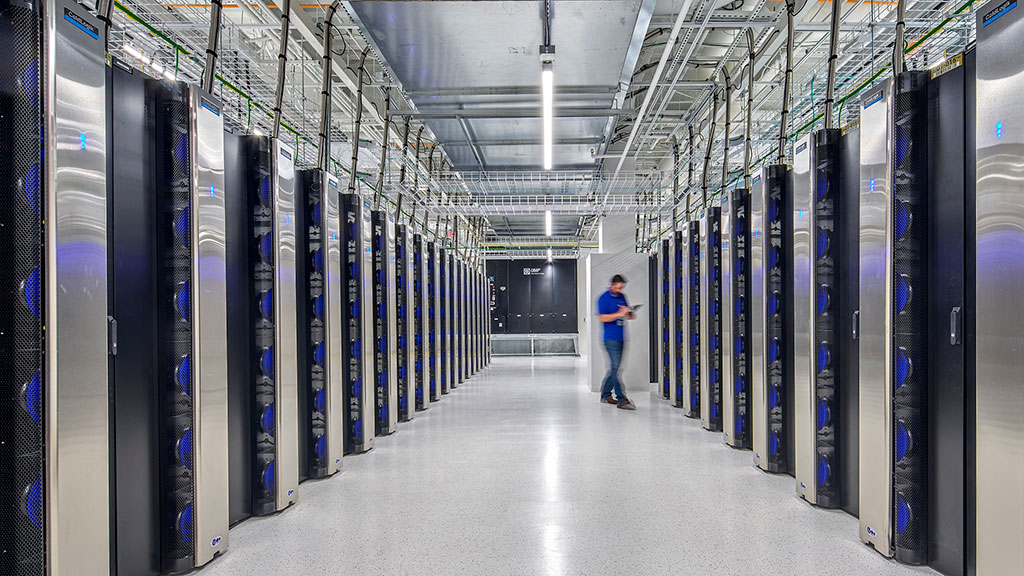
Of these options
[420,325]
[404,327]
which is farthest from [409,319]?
[420,325]

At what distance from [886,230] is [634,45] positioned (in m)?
2.93

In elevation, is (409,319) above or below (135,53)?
below

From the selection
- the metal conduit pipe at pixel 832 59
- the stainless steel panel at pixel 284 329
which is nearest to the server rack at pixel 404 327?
the stainless steel panel at pixel 284 329

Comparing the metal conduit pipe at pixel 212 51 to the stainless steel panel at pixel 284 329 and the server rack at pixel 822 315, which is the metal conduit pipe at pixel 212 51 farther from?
the server rack at pixel 822 315

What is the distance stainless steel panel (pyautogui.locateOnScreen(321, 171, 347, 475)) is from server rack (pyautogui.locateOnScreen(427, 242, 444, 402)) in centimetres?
438

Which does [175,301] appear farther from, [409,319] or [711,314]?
[711,314]

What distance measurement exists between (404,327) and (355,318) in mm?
2090

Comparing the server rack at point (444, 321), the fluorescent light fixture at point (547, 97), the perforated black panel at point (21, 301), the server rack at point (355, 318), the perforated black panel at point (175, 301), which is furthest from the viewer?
the server rack at point (444, 321)

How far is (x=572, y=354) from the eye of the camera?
65.0ft

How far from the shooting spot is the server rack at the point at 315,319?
13.9 feet

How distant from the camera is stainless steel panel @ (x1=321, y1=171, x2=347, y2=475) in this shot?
4289 millimetres

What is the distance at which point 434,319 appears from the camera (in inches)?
367

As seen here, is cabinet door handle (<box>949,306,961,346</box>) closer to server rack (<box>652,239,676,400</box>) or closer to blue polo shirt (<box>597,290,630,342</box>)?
blue polo shirt (<box>597,290,630,342</box>)

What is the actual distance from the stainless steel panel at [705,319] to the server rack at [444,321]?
177 inches
